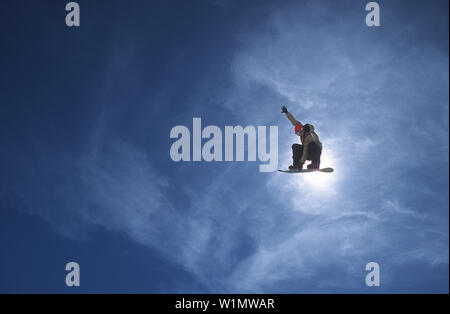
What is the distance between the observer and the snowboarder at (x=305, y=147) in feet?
75.2

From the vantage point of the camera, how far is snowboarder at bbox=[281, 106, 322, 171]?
22.9m

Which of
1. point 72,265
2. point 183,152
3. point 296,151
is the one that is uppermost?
point 183,152

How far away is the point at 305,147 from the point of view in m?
23.2

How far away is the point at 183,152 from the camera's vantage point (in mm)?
28734
